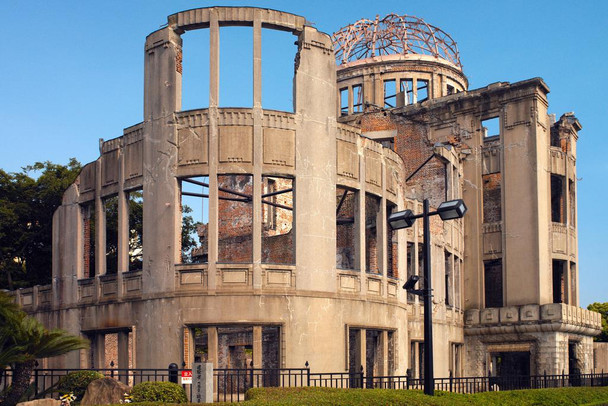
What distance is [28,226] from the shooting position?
45.3 meters

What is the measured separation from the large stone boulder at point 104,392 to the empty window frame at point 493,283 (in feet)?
88.2

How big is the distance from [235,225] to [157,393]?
82.2ft

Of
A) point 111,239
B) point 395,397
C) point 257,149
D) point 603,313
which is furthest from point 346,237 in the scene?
point 603,313

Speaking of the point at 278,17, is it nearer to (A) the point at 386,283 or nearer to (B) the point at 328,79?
(B) the point at 328,79

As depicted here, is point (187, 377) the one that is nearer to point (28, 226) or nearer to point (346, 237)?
point (346, 237)

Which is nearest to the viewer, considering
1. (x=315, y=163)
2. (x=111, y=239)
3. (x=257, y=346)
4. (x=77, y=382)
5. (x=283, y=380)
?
(x=283, y=380)

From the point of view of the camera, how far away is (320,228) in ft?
90.7

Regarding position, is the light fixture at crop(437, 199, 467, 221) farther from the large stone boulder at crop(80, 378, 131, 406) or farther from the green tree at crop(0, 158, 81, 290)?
the green tree at crop(0, 158, 81, 290)

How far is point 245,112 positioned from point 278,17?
3.52 metres

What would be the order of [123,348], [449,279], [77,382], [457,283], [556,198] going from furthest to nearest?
[556,198], [457,283], [449,279], [123,348], [77,382]

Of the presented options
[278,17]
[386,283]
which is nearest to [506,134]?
[386,283]

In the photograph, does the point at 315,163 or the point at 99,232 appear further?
the point at 99,232

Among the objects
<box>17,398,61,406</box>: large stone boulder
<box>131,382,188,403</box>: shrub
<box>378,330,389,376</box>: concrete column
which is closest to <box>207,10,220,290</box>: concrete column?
<box>131,382,188,403</box>: shrub

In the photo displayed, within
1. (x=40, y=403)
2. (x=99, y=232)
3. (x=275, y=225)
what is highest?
(x=275, y=225)
